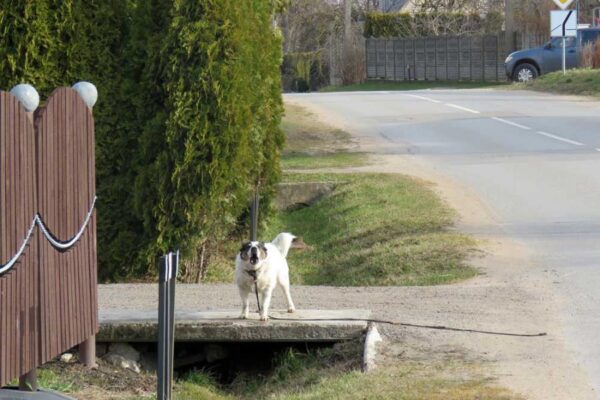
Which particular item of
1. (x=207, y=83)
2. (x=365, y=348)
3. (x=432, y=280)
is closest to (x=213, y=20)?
(x=207, y=83)

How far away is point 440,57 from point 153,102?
3866cm

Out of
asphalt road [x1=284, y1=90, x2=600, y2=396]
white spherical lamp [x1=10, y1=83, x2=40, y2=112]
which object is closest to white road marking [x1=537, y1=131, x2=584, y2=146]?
asphalt road [x1=284, y1=90, x2=600, y2=396]

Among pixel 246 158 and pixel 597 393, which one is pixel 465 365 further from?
pixel 246 158

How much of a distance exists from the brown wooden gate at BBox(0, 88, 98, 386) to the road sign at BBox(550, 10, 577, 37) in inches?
1199

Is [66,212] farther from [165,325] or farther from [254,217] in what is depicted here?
[254,217]

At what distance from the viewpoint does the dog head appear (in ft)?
25.0

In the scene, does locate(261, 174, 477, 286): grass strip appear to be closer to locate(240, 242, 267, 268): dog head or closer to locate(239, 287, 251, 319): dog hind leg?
locate(239, 287, 251, 319): dog hind leg

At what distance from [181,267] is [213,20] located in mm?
2512

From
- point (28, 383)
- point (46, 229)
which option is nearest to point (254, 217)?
point (28, 383)

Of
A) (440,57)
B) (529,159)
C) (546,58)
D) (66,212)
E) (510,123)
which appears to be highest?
(440,57)

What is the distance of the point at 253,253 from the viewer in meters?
7.62

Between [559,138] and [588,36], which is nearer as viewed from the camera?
[559,138]

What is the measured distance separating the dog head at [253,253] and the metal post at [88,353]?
1.18 meters

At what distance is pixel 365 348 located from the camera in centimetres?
748
